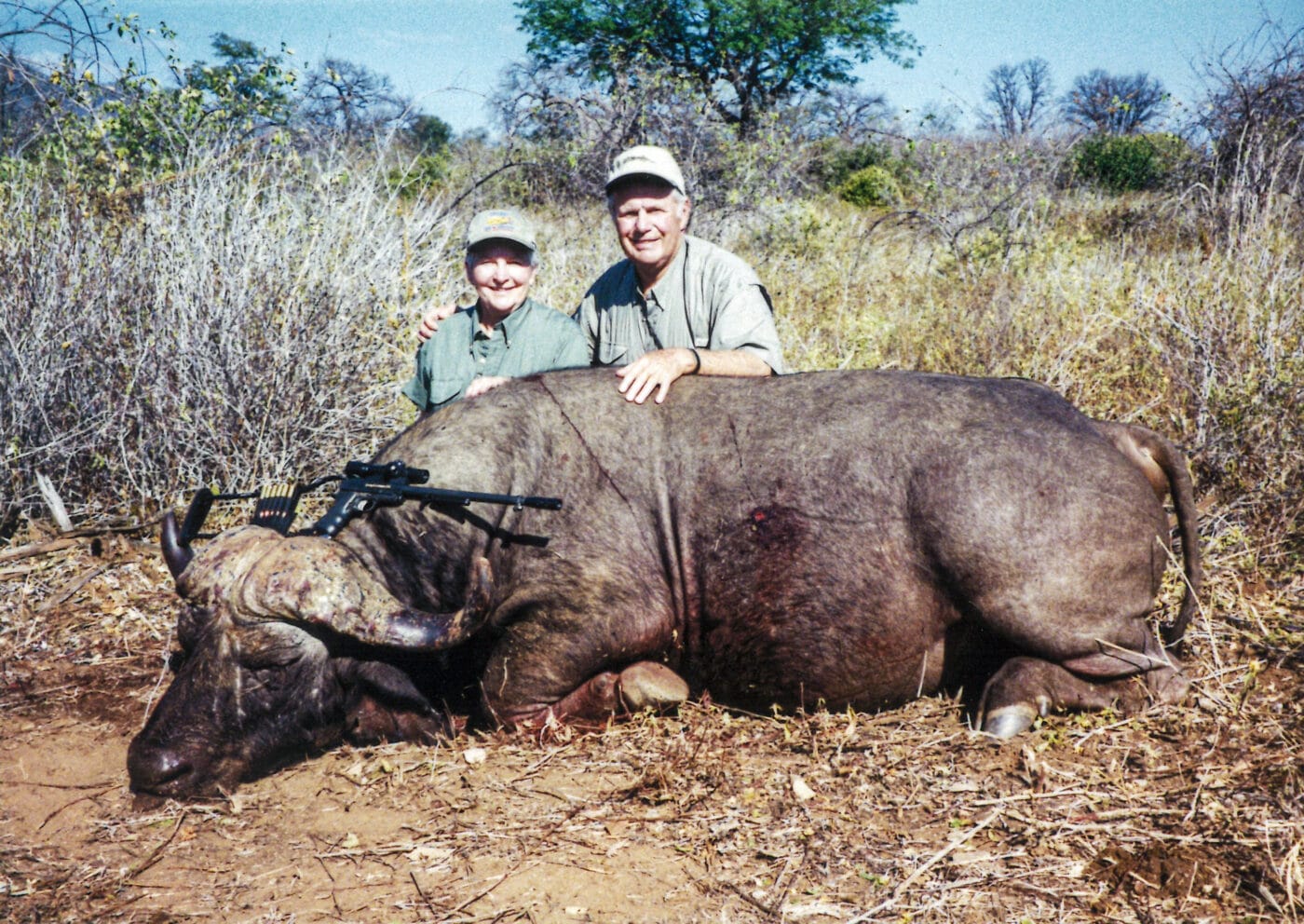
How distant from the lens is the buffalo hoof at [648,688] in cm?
374

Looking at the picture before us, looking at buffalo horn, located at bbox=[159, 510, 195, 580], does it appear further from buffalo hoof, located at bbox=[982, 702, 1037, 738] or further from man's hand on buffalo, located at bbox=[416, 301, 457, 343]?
buffalo hoof, located at bbox=[982, 702, 1037, 738]

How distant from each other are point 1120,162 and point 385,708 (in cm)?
1775

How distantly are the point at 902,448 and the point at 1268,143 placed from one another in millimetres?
8179

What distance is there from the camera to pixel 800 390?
3.96 m

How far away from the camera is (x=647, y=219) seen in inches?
185

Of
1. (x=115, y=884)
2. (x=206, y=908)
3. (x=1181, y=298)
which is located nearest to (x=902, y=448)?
(x=206, y=908)

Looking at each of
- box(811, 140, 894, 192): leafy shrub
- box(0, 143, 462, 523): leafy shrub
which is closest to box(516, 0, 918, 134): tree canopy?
box(811, 140, 894, 192): leafy shrub

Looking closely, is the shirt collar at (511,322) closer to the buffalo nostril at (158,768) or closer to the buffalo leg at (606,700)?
the buffalo leg at (606,700)

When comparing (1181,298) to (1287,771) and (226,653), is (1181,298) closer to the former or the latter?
(1287,771)

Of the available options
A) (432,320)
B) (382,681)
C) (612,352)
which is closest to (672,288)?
(612,352)

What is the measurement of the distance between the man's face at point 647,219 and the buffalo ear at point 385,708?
2.23m

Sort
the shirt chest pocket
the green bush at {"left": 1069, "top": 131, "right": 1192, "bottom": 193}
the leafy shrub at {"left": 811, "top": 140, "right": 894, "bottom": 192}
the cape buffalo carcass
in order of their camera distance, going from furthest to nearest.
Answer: the leafy shrub at {"left": 811, "top": 140, "right": 894, "bottom": 192} < the green bush at {"left": 1069, "top": 131, "right": 1192, "bottom": 193} < the shirt chest pocket < the cape buffalo carcass

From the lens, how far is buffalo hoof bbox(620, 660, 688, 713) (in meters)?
3.74

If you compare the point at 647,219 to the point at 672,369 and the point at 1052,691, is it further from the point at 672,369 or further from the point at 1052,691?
the point at 1052,691
